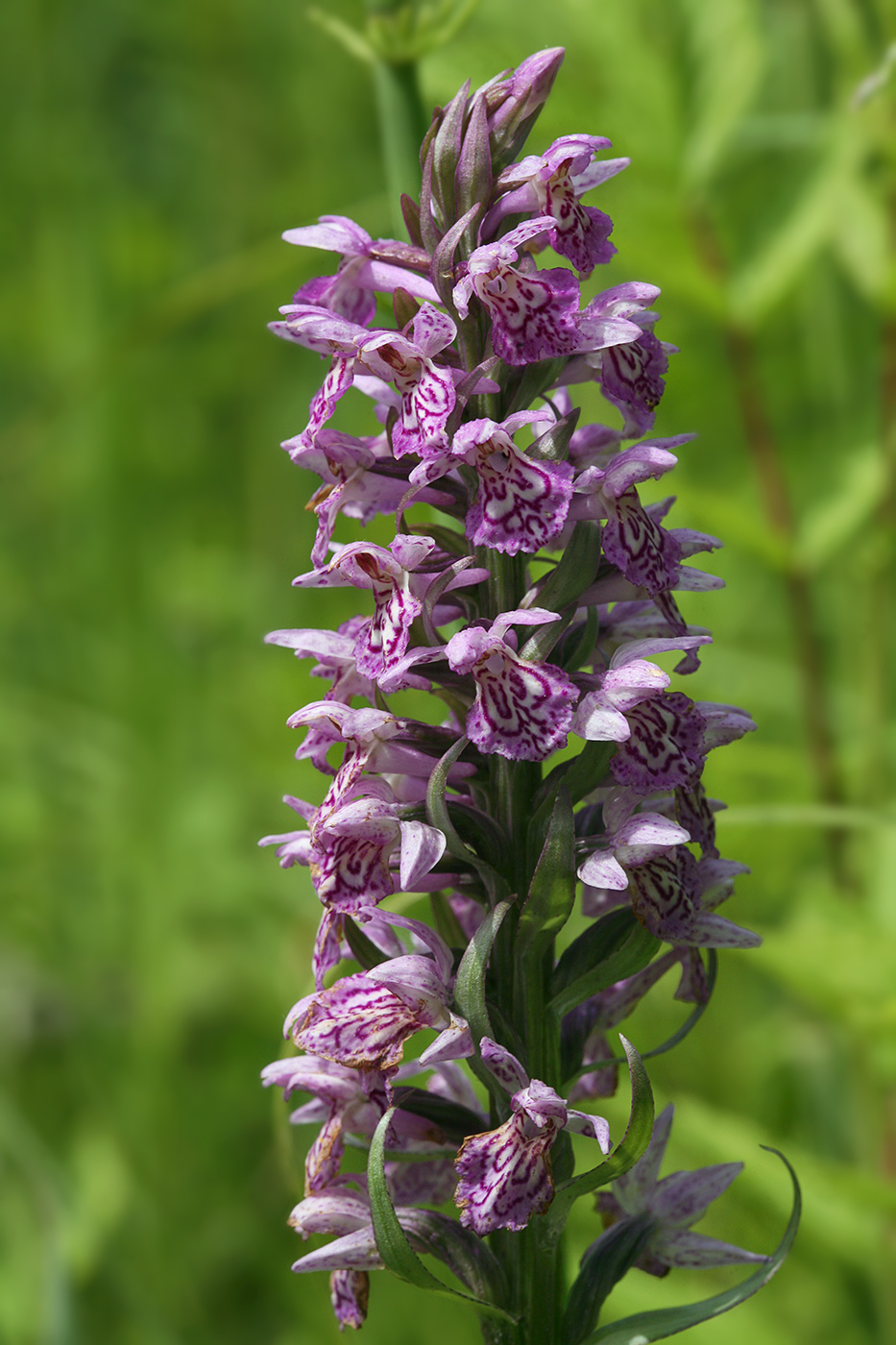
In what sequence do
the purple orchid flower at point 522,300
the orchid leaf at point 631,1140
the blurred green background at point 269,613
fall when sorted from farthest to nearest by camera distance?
the blurred green background at point 269,613
the purple orchid flower at point 522,300
the orchid leaf at point 631,1140

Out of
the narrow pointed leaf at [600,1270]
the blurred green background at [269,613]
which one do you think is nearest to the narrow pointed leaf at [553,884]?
the narrow pointed leaf at [600,1270]

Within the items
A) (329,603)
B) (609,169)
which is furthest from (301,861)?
(329,603)

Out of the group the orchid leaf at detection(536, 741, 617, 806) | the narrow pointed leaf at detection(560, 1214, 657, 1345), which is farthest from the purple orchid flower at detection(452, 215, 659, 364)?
the narrow pointed leaf at detection(560, 1214, 657, 1345)

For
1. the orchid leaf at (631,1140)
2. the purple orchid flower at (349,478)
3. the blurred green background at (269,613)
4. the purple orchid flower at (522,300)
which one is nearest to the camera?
the orchid leaf at (631,1140)

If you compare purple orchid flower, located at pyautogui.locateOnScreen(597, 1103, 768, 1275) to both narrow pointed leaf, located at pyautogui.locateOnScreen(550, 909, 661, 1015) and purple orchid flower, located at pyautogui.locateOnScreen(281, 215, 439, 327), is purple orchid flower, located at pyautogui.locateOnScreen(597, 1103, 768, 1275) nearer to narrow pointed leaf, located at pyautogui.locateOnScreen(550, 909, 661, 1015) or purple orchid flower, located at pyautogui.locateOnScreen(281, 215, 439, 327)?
narrow pointed leaf, located at pyautogui.locateOnScreen(550, 909, 661, 1015)

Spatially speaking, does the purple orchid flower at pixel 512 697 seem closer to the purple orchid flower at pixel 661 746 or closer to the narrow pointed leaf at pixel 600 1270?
the purple orchid flower at pixel 661 746

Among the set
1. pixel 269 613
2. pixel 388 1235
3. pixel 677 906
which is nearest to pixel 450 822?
pixel 677 906
